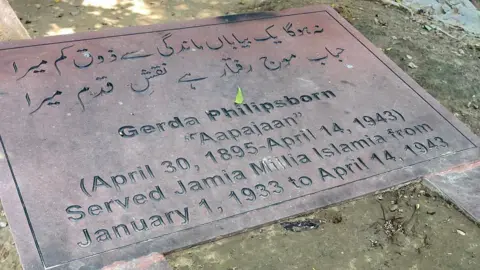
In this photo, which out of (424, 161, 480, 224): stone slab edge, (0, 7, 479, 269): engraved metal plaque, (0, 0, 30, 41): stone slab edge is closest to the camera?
(0, 7, 479, 269): engraved metal plaque

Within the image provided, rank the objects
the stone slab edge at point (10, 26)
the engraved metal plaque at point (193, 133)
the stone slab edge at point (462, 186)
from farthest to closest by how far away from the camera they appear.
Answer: the stone slab edge at point (10, 26) → the stone slab edge at point (462, 186) → the engraved metal plaque at point (193, 133)

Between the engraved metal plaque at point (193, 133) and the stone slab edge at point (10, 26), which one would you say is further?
the stone slab edge at point (10, 26)

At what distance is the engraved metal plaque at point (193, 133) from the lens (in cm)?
201

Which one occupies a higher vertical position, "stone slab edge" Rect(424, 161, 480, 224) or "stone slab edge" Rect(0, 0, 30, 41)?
"stone slab edge" Rect(0, 0, 30, 41)

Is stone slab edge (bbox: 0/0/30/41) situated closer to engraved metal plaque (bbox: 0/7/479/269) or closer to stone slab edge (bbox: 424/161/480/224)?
engraved metal plaque (bbox: 0/7/479/269)

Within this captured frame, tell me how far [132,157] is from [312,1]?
7.08ft

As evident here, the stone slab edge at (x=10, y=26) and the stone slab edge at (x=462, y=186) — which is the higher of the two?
the stone slab edge at (x=10, y=26)

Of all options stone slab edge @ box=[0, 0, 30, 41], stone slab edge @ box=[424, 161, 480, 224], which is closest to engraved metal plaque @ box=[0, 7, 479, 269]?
stone slab edge @ box=[424, 161, 480, 224]

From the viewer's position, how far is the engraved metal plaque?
79.1 inches

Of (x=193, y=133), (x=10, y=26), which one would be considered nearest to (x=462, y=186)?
(x=193, y=133)

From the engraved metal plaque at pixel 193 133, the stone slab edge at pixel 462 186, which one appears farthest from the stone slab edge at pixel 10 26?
the stone slab edge at pixel 462 186

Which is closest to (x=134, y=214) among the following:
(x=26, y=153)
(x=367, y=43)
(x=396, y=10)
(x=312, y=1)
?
(x=26, y=153)

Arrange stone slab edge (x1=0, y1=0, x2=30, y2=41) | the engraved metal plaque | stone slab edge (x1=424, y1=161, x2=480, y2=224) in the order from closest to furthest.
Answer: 1. the engraved metal plaque
2. stone slab edge (x1=424, y1=161, x2=480, y2=224)
3. stone slab edge (x1=0, y1=0, x2=30, y2=41)

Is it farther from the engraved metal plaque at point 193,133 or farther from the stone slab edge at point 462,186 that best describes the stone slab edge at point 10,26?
the stone slab edge at point 462,186
